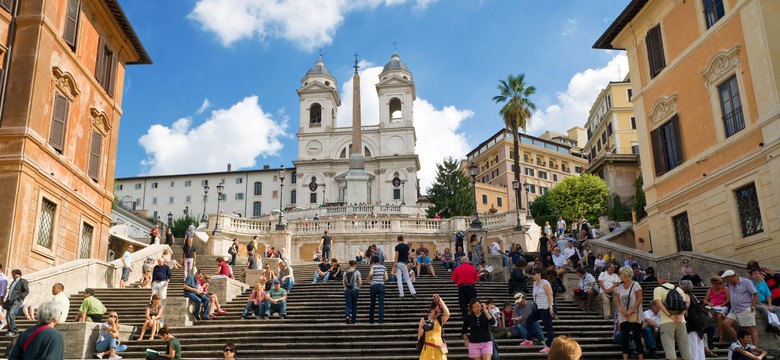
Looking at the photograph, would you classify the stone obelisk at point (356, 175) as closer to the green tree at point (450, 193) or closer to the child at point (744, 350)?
the green tree at point (450, 193)

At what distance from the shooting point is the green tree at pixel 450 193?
64062mm

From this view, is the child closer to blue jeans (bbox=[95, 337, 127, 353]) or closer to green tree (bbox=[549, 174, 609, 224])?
blue jeans (bbox=[95, 337, 127, 353])

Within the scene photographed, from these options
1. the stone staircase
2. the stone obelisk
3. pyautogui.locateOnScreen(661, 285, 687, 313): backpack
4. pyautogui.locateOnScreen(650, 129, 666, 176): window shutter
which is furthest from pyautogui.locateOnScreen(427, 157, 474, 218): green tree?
pyautogui.locateOnScreen(661, 285, 687, 313): backpack

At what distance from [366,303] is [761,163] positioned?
39.8 feet

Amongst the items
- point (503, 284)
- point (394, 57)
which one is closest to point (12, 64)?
point (503, 284)

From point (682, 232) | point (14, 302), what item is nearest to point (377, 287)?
point (14, 302)

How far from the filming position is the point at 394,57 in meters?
96.2

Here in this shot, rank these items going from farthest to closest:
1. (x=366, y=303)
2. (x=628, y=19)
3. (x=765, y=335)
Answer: (x=628, y=19) < (x=366, y=303) < (x=765, y=335)

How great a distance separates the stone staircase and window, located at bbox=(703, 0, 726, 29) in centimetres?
907

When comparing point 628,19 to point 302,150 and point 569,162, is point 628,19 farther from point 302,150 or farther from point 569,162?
point 569,162

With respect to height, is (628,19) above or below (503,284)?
above

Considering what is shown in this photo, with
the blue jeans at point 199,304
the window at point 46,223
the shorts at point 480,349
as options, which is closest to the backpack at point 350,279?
the blue jeans at point 199,304

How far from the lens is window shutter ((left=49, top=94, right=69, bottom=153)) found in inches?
849

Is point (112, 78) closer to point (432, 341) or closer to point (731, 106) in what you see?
point (432, 341)
